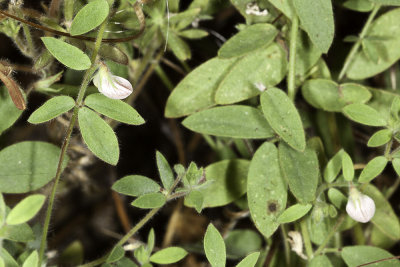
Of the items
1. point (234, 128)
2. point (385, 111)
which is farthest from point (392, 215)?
point (234, 128)

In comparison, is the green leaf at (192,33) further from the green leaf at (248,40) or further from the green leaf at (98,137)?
the green leaf at (98,137)

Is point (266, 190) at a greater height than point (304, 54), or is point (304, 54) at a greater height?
point (304, 54)

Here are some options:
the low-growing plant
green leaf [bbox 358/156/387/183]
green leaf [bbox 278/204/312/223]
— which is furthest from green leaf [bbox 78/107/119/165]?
green leaf [bbox 358/156/387/183]

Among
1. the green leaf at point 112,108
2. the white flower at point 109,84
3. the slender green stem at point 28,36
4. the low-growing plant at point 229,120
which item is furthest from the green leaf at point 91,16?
the slender green stem at point 28,36

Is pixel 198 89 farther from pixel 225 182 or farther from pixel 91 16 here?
pixel 91 16

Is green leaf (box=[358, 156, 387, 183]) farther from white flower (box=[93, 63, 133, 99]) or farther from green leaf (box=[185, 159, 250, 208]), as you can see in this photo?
white flower (box=[93, 63, 133, 99])

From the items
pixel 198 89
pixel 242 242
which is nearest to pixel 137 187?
pixel 198 89

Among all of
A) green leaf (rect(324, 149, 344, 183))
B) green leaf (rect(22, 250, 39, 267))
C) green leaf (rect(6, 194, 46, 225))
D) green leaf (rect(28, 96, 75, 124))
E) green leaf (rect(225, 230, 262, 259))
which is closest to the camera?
green leaf (rect(6, 194, 46, 225))
